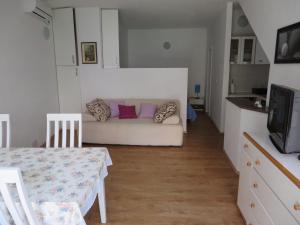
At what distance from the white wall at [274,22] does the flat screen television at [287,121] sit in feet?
2.31

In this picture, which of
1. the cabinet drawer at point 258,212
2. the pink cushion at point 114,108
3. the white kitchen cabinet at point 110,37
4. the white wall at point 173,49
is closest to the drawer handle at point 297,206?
the cabinet drawer at point 258,212

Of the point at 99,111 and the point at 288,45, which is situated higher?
the point at 288,45

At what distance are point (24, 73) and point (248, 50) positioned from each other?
4363 mm

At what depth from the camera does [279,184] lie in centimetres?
133

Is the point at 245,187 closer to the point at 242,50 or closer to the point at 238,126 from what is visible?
the point at 238,126

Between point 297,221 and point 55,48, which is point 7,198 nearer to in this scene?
point 297,221

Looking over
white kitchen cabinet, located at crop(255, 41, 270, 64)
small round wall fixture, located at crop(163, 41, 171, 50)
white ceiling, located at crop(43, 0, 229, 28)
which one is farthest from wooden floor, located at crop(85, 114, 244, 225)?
small round wall fixture, located at crop(163, 41, 171, 50)

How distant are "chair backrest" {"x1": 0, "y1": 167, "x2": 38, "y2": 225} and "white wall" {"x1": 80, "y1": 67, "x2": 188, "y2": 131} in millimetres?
3559

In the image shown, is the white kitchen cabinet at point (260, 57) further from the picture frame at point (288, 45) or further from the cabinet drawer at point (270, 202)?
the cabinet drawer at point (270, 202)

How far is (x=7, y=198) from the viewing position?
101 cm

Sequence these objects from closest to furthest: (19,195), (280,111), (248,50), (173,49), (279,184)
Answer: (19,195) < (279,184) < (280,111) < (248,50) < (173,49)

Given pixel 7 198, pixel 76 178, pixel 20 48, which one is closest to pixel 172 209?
pixel 76 178

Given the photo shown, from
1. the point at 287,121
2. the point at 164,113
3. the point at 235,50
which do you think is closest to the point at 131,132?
the point at 164,113

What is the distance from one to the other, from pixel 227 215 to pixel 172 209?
1.75 ft
